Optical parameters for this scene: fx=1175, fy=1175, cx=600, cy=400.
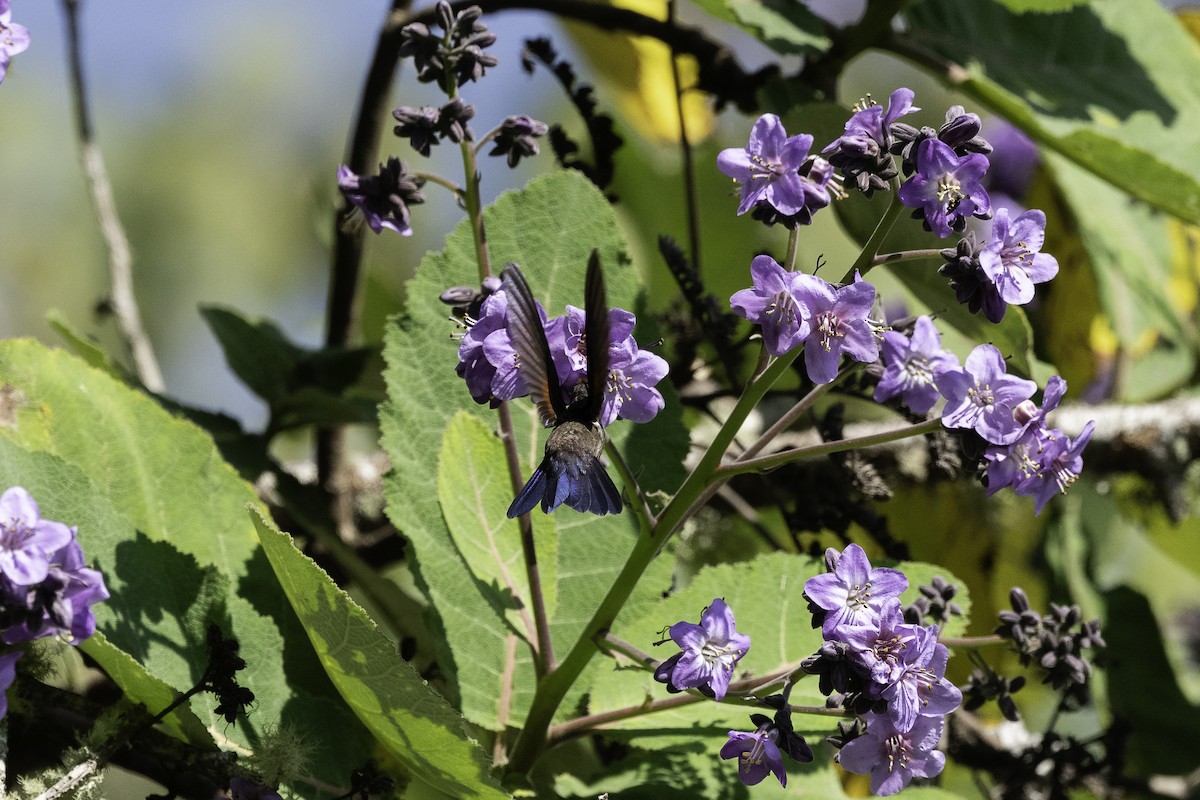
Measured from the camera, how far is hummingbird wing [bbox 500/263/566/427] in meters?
0.95

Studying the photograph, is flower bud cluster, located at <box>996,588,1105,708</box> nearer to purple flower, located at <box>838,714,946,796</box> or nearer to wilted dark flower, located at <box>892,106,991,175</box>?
purple flower, located at <box>838,714,946,796</box>

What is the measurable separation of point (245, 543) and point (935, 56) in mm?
1306

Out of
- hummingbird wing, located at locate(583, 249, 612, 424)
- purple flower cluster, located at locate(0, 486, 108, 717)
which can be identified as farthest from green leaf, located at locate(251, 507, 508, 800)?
hummingbird wing, located at locate(583, 249, 612, 424)

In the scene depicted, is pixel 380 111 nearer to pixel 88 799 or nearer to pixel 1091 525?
pixel 88 799

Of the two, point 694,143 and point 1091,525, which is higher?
point 694,143

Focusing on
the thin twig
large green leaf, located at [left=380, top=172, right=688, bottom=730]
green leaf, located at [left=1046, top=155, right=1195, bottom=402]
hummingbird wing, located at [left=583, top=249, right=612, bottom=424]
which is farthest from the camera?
green leaf, located at [left=1046, top=155, right=1195, bottom=402]

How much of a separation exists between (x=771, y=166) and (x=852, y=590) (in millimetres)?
380

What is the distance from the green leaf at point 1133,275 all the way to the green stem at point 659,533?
129 cm

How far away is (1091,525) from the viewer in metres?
2.40

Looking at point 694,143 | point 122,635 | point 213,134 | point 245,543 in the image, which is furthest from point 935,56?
point 213,134

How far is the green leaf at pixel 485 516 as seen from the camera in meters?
1.21

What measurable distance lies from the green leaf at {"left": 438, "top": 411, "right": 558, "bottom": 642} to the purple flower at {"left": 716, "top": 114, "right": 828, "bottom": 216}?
38 cm

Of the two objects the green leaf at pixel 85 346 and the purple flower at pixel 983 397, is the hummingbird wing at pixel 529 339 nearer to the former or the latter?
the purple flower at pixel 983 397

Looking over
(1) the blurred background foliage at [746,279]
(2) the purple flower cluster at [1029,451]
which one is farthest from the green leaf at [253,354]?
(2) the purple flower cluster at [1029,451]
